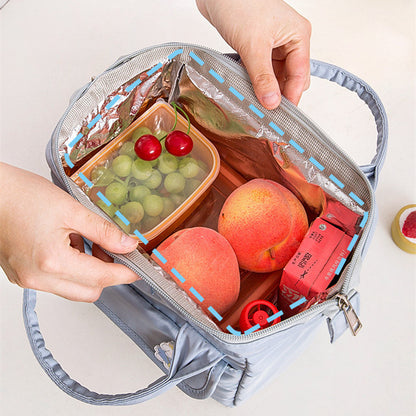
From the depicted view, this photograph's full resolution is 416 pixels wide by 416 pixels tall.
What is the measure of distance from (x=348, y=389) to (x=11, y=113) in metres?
0.90

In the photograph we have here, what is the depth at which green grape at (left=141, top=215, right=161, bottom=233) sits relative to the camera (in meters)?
0.82

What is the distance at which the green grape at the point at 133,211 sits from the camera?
812 millimetres

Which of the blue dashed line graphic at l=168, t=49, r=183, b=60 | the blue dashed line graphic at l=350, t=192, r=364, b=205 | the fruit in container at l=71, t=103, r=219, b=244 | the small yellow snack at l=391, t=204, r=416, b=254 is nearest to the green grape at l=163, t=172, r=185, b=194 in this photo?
the fruit in container at l=71, t=103, r=219, b=244

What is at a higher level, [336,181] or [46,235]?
[336,181]

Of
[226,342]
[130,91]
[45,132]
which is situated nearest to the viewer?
[226,342]

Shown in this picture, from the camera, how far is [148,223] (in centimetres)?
82

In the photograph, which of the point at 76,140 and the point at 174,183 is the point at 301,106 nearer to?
the point at 174,183

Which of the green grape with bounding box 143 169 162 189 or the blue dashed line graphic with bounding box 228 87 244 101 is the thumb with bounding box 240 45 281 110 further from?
the green grape with bounding box 143 169 162 189

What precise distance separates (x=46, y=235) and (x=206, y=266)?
263mm

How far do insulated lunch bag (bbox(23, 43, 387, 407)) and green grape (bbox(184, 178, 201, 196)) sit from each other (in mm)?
51

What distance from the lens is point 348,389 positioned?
84cm

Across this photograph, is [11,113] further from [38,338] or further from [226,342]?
[226,342]

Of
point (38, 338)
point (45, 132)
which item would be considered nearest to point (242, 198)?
point (38, 338)

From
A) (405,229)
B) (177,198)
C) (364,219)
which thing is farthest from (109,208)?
(405,229)
